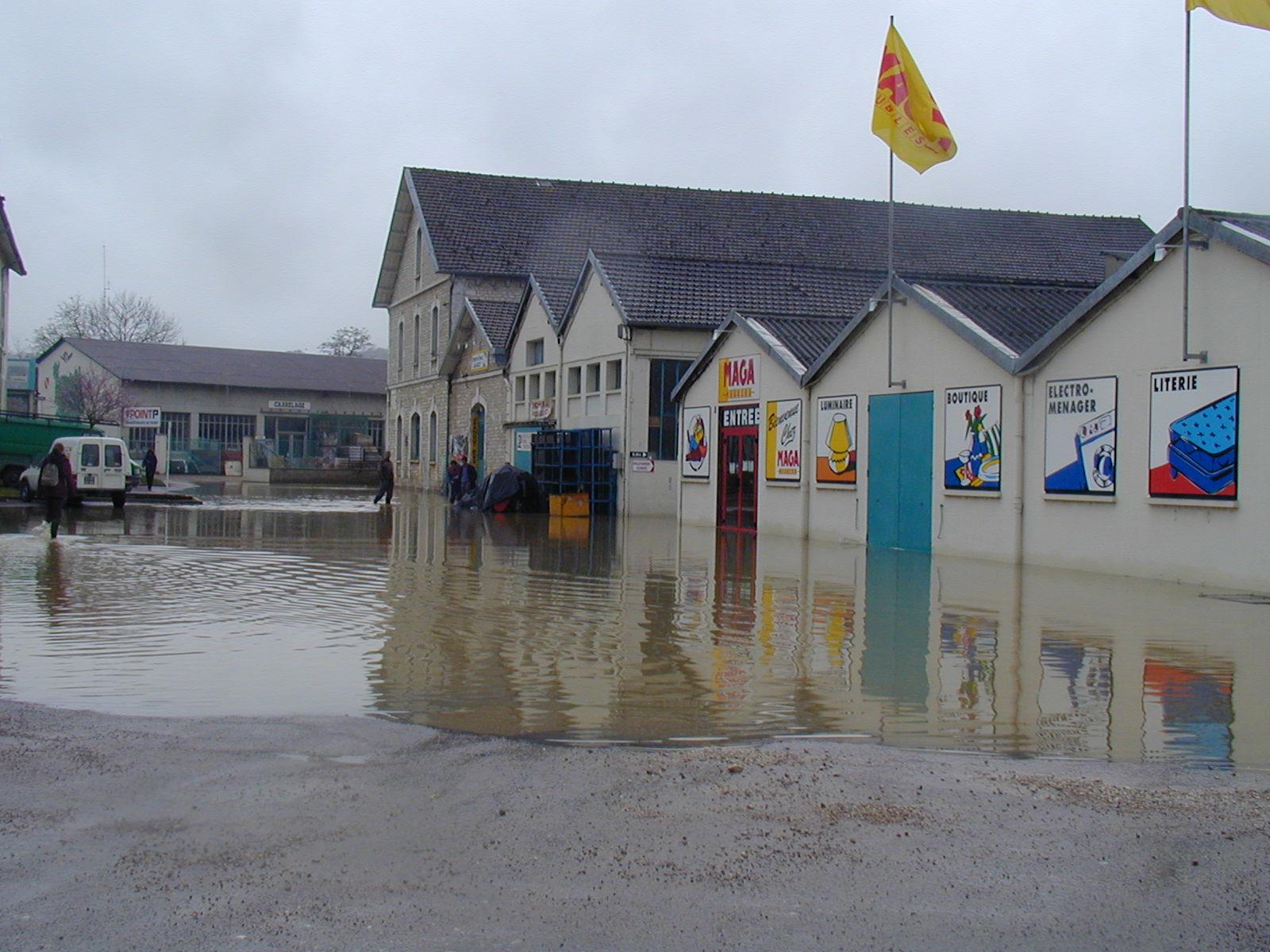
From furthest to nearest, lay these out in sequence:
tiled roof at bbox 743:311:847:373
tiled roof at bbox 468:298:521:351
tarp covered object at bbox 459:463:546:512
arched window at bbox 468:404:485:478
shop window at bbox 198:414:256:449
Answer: shop window at bbox 198:414:256:449
arched window at bbox 468:404:485:478
tiled roof at bbox 468:298:521:351
tarp covered object at bbox 459:463:546:512
tiled roof at bbox 743:311:847:373

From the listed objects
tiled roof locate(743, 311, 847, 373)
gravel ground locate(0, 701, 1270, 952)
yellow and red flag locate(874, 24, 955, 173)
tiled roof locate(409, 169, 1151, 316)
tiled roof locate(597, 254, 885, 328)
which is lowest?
gravel ground locate(0, 701, 1270, 952)

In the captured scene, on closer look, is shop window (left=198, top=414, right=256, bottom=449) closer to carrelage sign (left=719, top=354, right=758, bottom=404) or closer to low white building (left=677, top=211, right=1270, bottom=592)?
carrelage sign (left=719, top=354, right=758, bottom=404)

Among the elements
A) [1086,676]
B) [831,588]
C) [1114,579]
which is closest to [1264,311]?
[1114,579]

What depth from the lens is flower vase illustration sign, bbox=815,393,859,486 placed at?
2289 centimetres

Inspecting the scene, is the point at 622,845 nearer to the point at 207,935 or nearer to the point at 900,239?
the point at 207,935

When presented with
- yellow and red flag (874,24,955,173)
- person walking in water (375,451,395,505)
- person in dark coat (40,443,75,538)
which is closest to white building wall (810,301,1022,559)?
yellow and red flag (874,24,955,173)

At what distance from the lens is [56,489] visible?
21.0m

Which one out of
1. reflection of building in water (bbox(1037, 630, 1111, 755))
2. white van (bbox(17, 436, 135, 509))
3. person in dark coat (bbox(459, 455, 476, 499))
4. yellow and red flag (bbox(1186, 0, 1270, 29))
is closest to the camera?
reflection of building in water (bbox(1037, 630, 1111, 755))

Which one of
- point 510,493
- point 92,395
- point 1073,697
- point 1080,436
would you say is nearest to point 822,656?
point 1073,697

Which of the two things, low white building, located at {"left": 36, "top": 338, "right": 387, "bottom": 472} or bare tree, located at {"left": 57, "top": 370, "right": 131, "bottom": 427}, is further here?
low white building, located at {"left": 36, "top": 338, "right": 387, "bottom": 472}

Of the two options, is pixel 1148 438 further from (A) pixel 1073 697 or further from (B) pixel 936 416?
(A) pixel 1073 697

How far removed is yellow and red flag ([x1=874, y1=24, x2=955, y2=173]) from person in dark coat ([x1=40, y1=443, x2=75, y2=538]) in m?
13.7

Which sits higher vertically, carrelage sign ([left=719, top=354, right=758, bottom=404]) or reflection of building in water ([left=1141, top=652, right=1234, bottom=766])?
carrelage sign ([left=719, top=354, right=758, bottom=404])

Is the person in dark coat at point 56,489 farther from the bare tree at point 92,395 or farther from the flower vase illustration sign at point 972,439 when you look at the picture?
the bare tree at point 92,395
